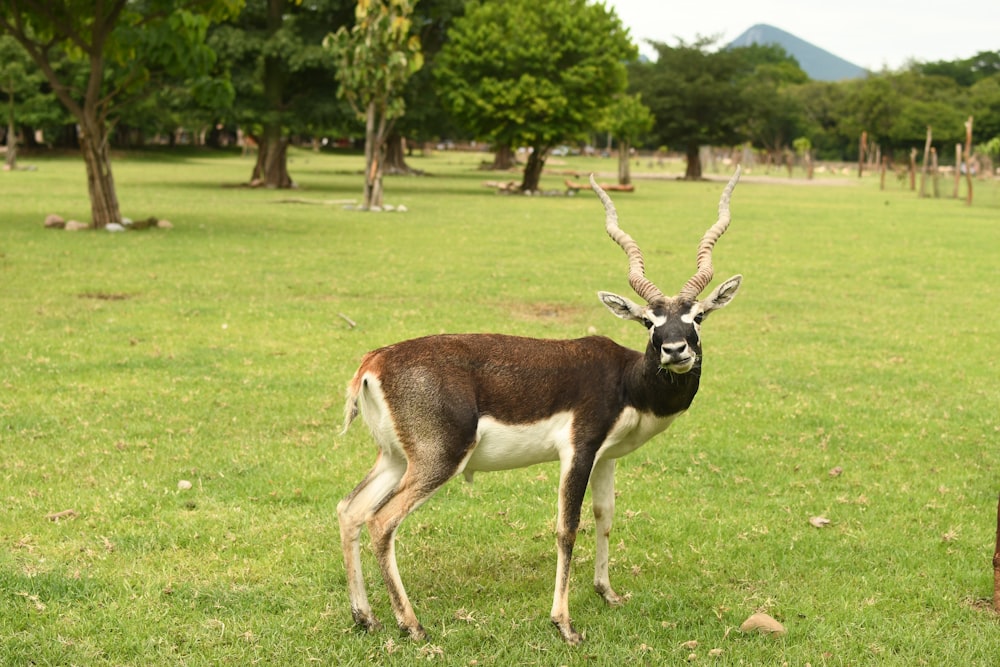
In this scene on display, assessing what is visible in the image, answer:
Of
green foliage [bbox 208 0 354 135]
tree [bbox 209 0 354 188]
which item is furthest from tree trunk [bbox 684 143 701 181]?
green foliage [bbox 208 0 354 135]

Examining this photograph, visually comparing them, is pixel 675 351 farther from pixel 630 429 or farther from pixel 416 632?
pixel 416 632

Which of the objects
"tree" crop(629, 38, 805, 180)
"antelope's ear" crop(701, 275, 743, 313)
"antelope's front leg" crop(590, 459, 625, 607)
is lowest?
"antelope's front leg" crop(590, 459, 625, 607)

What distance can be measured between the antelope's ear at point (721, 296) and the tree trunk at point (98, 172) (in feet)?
63.8

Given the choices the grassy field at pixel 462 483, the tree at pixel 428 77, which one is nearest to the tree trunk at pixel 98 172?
the grassy field at pixel 462 483

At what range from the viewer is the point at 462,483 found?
7.36 meters

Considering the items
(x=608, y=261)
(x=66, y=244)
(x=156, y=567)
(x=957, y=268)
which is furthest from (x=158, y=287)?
(x=957, y=268)

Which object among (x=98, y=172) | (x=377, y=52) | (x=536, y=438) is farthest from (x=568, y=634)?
(x=377, y=52)

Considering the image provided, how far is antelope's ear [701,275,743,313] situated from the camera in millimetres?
4980

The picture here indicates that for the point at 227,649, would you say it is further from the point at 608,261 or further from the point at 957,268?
the point at 957,268

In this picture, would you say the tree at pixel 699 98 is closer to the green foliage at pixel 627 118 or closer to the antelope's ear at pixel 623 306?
the green foliage at pixel 627 118

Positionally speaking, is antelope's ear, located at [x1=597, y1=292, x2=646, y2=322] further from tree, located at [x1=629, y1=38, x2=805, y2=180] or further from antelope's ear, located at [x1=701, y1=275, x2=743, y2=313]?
tree, located at [x1=629, y1=38, x2=805, y2=180]

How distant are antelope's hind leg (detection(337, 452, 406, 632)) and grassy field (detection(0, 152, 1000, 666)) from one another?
14 cm

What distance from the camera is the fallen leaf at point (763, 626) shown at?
5168 millimetres

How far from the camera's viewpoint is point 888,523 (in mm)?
6762
